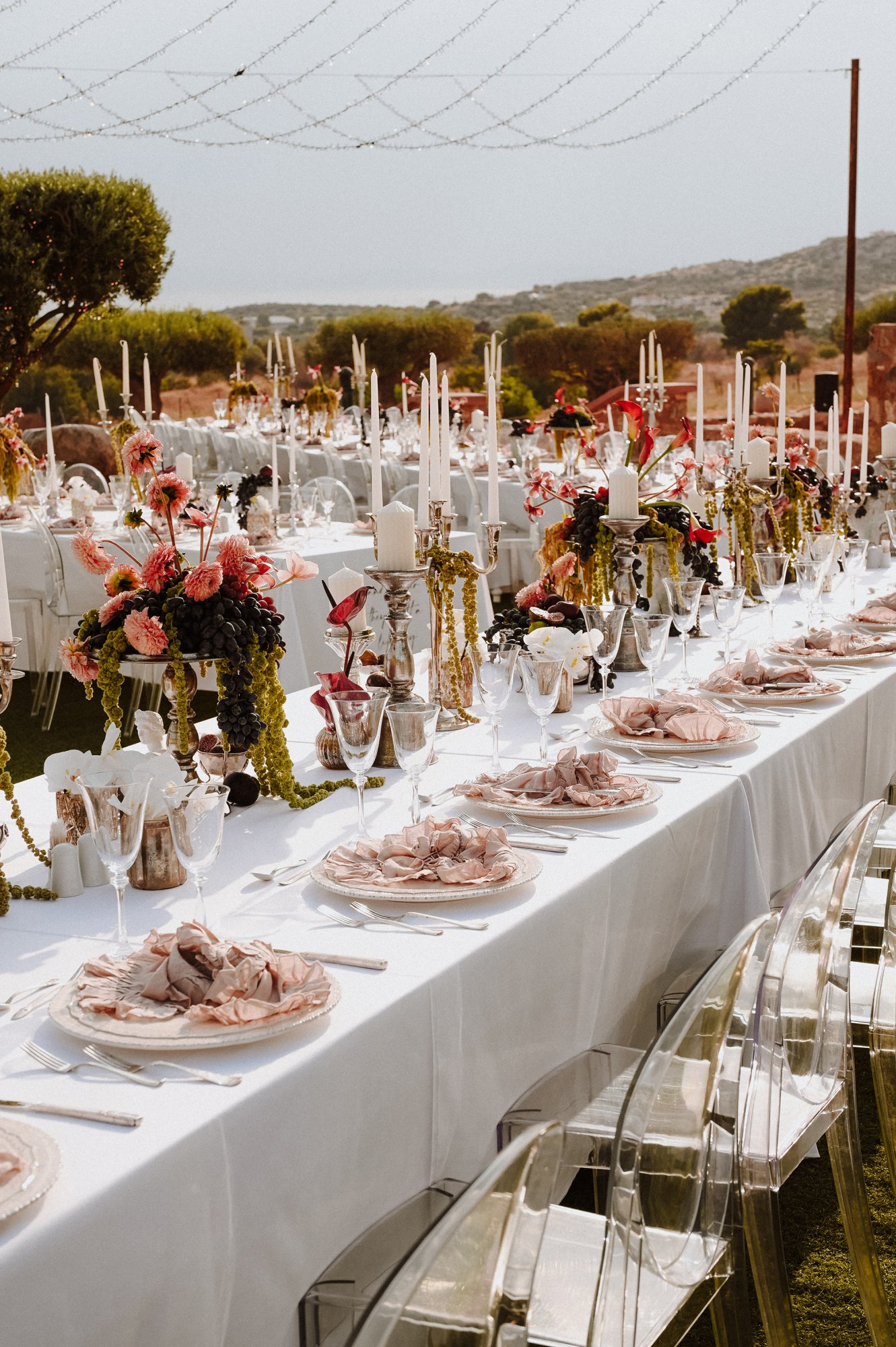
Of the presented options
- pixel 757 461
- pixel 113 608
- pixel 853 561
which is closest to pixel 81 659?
pixel 113 608

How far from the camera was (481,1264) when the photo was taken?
3.36ft

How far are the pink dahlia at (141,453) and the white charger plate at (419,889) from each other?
964mm

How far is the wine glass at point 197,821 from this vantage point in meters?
1.64

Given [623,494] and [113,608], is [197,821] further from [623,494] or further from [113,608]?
[623,494]

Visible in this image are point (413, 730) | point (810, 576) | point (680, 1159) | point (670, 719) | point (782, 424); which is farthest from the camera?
point (782, 424)

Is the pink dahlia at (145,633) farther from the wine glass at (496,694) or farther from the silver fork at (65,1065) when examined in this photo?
the silver fork at (65,1065)

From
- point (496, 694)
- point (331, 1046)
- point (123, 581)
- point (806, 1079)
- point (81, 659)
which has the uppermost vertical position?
point (123, 581)

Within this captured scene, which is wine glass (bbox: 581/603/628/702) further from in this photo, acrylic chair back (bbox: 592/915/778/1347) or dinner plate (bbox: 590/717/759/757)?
acrylic chair back (bbox: 592/915/778/1347)

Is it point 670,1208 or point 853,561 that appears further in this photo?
point 853,561

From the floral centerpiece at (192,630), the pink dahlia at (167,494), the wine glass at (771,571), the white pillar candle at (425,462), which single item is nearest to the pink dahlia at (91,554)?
the floral centerpiece at (192,630)

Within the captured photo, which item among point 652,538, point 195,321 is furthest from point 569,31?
point 652,538

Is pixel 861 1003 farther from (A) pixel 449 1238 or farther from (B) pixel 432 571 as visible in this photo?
(A) pixel 449 1238

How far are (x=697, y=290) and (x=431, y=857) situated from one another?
37.4 m

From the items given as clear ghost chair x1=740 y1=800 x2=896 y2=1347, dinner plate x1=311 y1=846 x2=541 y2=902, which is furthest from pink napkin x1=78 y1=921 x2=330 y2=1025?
clear ghost chair x1=740 y1=800 x2=896 y2=1347
